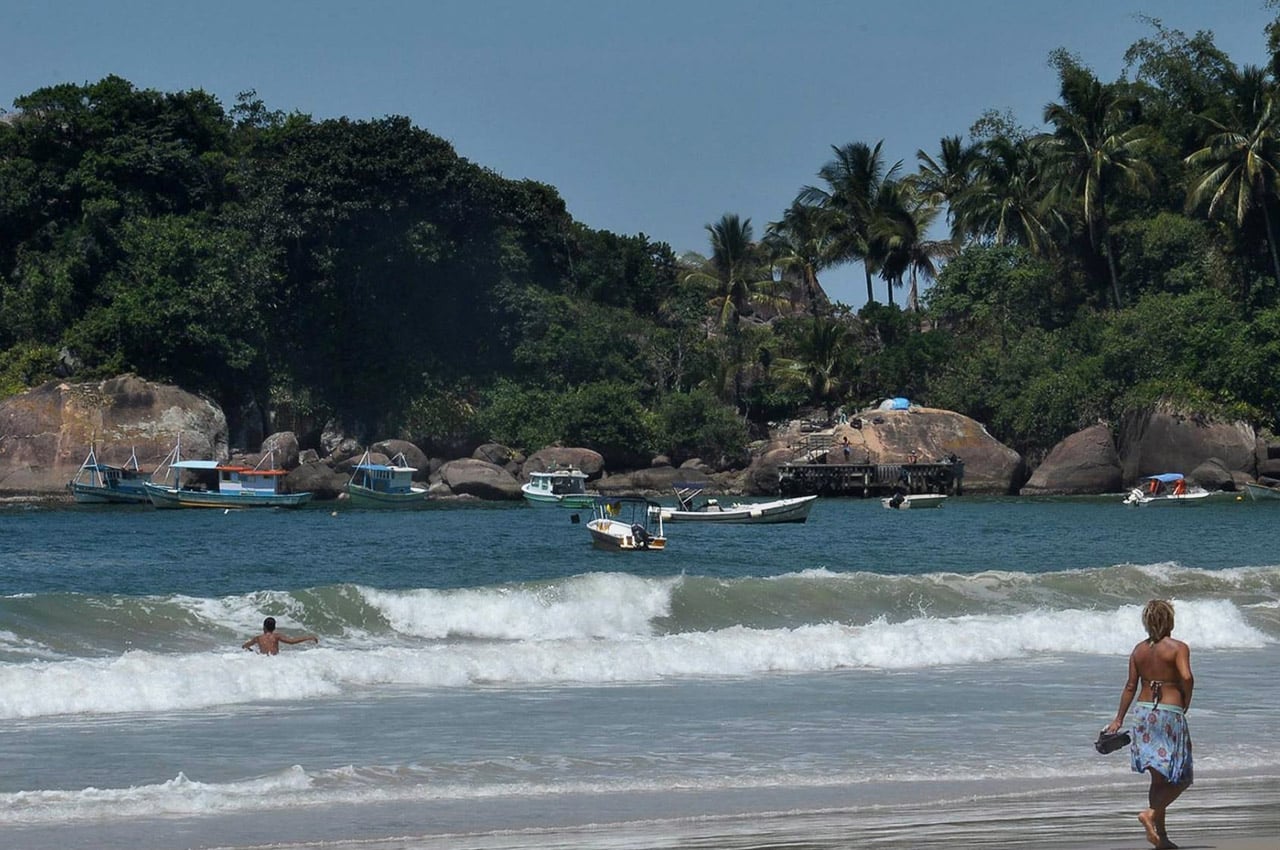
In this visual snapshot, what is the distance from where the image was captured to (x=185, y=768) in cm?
1315

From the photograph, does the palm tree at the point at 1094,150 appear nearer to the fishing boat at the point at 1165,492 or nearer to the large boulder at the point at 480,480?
the fishing boat at the point at 1165,492

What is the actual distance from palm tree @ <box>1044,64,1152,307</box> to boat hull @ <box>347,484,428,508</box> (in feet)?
107

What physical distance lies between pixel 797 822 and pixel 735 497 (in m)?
59.5

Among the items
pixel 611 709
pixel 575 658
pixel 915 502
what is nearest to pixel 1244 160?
pixel 915 502

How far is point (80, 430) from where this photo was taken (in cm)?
6781

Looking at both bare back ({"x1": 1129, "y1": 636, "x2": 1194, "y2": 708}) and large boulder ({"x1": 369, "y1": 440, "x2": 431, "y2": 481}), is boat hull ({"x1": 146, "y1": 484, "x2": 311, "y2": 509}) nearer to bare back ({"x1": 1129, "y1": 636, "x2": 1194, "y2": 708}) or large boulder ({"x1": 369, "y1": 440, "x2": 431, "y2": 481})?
large boulder ({"x1": 369, "y1": 440, "x2": 431, "y2": 481})

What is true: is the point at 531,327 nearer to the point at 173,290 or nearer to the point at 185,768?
the point at 173,290

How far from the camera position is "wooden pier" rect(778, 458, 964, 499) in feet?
225

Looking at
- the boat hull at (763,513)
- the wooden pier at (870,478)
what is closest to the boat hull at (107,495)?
the boat hull at (763,513)

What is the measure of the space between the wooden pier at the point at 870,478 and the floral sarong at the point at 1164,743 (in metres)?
58.6

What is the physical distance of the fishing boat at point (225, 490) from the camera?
65.1 meters

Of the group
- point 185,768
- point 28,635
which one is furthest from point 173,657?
point 185,768

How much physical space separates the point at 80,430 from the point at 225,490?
7.45 meters

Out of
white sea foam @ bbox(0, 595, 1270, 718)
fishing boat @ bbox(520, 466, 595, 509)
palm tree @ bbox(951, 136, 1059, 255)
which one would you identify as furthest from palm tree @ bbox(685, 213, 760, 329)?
white sea foam @ bbox(0, 595, 1270, 718)
